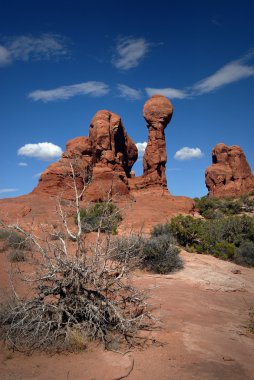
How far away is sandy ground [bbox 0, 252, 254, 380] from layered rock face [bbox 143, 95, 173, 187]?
31.6 metres

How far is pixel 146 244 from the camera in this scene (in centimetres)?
1246

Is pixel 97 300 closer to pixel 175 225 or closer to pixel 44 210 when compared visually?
pixel 175 225

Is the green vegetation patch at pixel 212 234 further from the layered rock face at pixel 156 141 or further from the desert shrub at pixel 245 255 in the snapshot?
the layered rock face at pixel 156 141

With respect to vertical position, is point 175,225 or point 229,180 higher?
point 229,180

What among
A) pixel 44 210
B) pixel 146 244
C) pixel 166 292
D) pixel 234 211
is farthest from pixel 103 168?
pixel 166 292

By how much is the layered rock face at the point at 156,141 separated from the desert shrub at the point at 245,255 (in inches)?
967

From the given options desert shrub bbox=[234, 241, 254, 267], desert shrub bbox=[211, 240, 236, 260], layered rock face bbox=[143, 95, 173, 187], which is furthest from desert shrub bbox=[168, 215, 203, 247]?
layered rock face bbox=[143, 95, 173, 187]

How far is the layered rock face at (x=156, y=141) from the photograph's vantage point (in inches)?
1582

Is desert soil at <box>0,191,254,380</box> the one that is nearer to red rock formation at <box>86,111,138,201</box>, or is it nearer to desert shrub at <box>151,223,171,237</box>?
desert shrub at <box>151,223,171,237</box>

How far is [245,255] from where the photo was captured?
15180 mm

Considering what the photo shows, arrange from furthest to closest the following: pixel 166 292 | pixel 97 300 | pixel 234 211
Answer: pixel 234 211, pixel 166 292, pixel 97 300

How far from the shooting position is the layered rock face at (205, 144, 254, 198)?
52719 millimetres

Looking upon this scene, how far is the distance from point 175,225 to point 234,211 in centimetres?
1791

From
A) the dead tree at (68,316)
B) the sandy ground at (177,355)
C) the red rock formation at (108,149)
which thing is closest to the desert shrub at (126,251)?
the dead tree at (68,316)
